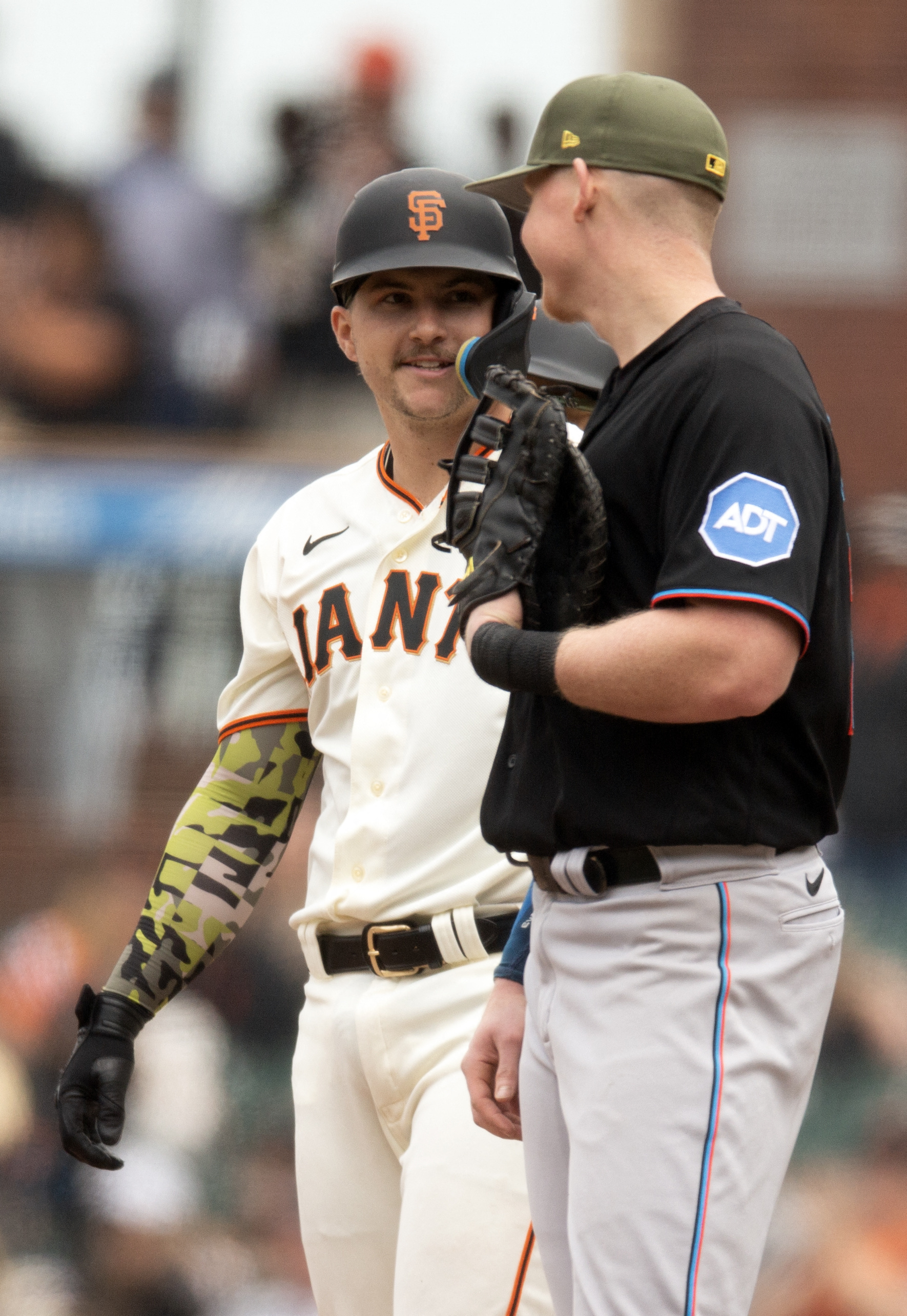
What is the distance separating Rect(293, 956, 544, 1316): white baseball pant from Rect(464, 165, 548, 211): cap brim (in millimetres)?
1006

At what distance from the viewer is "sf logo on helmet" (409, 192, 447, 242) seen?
8.23ft

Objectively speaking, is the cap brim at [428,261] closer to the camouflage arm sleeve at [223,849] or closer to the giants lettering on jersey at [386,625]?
the giants lettering on jersey at [386,625]

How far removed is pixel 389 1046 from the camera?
2.33 meters

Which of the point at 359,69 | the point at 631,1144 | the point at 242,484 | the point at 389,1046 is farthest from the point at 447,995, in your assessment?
the point at 359,69

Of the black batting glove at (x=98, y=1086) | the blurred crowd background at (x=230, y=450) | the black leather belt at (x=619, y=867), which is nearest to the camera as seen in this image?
the black leather belt at (x=619, y=867)

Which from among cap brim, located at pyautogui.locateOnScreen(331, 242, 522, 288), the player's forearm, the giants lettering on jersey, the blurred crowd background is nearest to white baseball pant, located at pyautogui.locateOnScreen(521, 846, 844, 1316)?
the player's forearm

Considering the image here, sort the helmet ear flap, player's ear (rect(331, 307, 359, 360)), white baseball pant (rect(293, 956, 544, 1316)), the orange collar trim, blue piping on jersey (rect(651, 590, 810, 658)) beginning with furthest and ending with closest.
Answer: player's ear (rect(331, 307, 359, 360)), the orange collar trim, the helmet ear flap, white baseball pant (rect(293, 956, 544, 1316)), blue piping on jersey (rect(651, 590, 810, 658))

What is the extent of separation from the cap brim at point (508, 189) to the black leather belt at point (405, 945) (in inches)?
37.2

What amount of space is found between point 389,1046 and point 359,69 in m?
3.82

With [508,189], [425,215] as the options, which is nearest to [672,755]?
[508,189]

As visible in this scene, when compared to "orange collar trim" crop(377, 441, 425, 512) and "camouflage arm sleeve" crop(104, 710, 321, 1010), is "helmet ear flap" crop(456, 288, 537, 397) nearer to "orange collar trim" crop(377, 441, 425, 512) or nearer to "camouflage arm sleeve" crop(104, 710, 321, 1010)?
"orange collar trim" crop(377, 441, 425, 512)

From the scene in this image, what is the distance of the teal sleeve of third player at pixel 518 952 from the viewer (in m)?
1.99

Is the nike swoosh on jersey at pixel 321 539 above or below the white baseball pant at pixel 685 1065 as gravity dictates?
above

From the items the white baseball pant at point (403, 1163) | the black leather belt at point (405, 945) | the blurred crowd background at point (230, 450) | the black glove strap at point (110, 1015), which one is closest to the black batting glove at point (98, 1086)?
the black glove strap at point (110, 1015)
